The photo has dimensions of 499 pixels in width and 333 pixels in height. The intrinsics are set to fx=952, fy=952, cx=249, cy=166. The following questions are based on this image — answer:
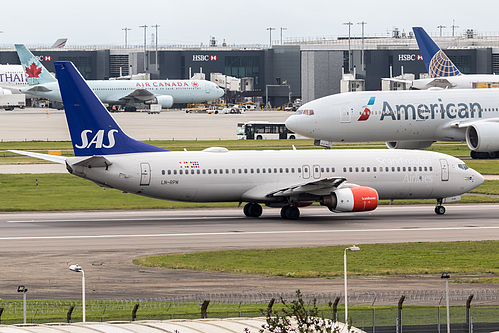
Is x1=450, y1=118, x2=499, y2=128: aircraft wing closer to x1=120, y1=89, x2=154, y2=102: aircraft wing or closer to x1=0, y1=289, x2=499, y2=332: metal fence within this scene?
x1=0, y1=289, x2=499, y2=332: metal fence

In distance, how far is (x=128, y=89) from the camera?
172m

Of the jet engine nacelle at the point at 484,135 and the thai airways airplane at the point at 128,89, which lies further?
the thai airways airplane at the point at 128,89

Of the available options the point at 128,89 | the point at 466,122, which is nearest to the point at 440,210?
the point at 466,122

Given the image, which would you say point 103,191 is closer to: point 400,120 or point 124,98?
point 400,120

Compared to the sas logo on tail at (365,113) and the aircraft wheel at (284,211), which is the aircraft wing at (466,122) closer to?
the sas logo on tail at (365,113)

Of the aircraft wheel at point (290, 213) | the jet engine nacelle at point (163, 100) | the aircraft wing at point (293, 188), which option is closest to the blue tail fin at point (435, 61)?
the jet engine nacelle at point (163, 100)

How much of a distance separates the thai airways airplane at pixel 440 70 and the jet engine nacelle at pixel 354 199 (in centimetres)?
6394

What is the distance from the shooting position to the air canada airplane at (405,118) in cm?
7431

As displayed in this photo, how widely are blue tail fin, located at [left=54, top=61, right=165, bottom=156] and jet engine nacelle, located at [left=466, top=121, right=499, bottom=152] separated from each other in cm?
3514

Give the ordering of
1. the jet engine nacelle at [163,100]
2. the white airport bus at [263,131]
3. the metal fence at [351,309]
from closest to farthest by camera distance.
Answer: the metal fence at [351,309], the white airport bus at [263,131], the jet engine nacelle at [163,100]

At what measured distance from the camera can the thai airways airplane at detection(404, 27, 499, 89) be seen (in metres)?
110

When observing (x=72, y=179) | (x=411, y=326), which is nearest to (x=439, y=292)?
(x=411, y=326)

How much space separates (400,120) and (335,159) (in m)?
24.7

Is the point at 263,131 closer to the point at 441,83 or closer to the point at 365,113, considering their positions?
the point at 441,83
